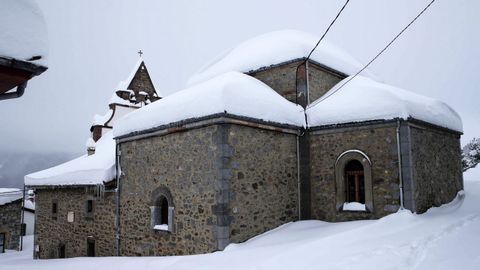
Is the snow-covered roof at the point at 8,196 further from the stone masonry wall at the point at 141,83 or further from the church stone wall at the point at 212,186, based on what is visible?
the church stone wall at the point at 212,186

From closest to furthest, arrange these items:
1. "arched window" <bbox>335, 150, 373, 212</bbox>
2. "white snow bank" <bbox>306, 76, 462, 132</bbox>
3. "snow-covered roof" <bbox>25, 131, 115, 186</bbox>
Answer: "white snow bank" <bbox>306, 76, 462, 132</bbox> → "arched window" <bbox>335, 150, 373, 212</bbox> → "snow-covered roof" <bbox>25, 131, 115, 186</bbox>

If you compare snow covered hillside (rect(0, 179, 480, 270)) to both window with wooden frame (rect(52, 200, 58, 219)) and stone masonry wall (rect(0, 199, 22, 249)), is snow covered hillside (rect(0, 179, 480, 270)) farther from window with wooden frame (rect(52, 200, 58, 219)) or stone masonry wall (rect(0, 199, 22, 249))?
stone masonry wall (rect(0, 199, 22, 249))

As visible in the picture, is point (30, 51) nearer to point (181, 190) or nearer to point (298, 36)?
point (181, 190)

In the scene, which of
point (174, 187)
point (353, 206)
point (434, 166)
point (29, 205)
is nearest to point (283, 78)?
point (353, 206)

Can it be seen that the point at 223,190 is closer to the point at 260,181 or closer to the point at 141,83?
the point at 260,181

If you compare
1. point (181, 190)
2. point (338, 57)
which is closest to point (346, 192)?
point (181, 190)

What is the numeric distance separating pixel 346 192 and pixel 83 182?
916cm

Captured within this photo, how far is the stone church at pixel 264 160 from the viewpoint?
930 cm

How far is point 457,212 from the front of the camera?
10.8 m

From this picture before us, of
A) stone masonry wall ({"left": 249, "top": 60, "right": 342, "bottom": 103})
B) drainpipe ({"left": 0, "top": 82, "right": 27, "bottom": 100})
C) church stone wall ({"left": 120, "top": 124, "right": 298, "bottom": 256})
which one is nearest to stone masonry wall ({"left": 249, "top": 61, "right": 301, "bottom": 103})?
stone masonry wall ({"left": 249, "top": 60, "right": 342, "bottom": 103})

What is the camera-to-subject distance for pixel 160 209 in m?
10.7

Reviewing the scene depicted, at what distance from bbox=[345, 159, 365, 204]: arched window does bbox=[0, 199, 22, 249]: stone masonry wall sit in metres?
23.7

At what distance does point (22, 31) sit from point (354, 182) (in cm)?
903

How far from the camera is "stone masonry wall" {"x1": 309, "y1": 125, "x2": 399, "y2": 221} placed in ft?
32.2
